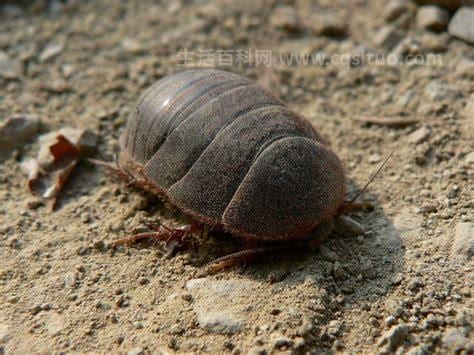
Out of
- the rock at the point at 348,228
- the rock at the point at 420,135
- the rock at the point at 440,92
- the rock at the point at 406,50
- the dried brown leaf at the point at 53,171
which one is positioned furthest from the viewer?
the rock at the point at 406,50

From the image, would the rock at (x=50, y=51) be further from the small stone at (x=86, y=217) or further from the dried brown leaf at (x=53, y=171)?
the small stone at (x=86, y=217)

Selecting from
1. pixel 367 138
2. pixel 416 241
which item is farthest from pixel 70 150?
pixel 416 241

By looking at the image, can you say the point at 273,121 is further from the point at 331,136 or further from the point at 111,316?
the point at 111,316

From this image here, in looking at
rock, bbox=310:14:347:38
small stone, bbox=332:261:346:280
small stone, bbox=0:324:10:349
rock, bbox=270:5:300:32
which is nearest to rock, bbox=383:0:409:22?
rock, bbox=310:14:347:38

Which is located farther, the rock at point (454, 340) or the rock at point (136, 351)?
the rock at point (136, 351)

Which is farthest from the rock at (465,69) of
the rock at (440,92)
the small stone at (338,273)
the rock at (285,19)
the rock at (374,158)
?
the small stone at (338,273)

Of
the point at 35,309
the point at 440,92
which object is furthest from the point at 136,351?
the point at 440,92
